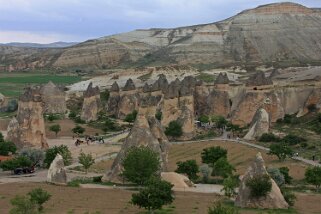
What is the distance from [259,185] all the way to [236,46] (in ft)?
433

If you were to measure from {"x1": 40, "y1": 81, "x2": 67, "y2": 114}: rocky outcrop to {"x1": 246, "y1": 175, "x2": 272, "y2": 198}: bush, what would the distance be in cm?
5448

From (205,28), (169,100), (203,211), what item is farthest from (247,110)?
(205,28)

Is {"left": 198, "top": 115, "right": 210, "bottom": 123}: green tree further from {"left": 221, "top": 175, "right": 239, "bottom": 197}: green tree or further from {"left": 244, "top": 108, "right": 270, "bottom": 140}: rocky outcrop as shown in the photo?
{"left": 221, "top": 175, "right": 239, "bottom": 197}: green tree

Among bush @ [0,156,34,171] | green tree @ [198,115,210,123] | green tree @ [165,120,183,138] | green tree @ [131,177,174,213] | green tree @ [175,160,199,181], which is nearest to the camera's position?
green tree @ [131,177,174,213]

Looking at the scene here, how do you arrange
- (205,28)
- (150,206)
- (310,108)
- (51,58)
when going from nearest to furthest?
(150,206)
(310,108)
(205,28)
(51,58)

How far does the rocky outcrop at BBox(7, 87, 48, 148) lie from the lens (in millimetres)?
48688

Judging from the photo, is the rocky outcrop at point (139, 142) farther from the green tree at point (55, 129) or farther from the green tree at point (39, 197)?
the green tree at point (55, 129)

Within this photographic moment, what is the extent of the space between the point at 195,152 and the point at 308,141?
10.1 m

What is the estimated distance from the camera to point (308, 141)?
158 feet

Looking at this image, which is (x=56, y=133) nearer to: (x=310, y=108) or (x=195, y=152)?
(x=195, y=152)

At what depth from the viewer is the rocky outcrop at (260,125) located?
4909cm

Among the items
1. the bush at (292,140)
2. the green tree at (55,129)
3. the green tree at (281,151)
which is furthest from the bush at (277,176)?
the green tree at (55,129)

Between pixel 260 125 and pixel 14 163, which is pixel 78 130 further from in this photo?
pixel 14 163

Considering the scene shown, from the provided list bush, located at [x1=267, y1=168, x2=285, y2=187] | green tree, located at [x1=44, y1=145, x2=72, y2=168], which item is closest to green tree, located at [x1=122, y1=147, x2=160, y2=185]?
bush, located at [x1=267, y1=168, x2=285, y2=187]
